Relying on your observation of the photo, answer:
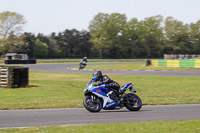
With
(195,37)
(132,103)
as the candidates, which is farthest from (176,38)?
(132,103)

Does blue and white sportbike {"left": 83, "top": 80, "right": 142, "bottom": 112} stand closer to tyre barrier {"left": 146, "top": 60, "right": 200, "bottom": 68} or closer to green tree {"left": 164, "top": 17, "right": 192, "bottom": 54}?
tyre barrier {"left": 146, "top": 60, "right": 200, "bottom": 68}

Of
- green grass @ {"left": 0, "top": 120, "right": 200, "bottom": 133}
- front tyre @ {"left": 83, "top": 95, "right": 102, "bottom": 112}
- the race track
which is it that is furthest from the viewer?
front tyre @ {"left": 83, "top": 95, "right": 102, "bottom": 112}

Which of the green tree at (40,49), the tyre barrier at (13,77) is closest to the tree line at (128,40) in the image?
the green tree at (40,49)

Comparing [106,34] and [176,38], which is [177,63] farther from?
[176,38]

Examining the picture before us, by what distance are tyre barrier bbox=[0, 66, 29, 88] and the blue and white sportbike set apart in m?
9.55

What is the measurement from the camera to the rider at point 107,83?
10732 millimetres

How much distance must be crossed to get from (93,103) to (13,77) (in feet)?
31.7

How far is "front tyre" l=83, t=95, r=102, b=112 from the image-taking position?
35.4 feet

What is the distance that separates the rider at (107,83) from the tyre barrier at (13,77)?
9743 mm

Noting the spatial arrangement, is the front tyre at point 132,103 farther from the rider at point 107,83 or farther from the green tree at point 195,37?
the green tree at point 195,37

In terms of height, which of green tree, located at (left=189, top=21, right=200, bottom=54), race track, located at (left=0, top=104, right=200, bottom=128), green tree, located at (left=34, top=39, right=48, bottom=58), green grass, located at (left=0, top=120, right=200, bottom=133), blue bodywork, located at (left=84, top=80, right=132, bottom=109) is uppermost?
green tree, located at (left=189, top=21, right=200, bottom=54)

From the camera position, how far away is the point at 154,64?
50312mm

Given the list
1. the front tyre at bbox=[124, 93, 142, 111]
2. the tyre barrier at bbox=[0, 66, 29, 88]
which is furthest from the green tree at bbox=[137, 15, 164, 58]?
the front tyre at bbox=[124, 93, 142, 111]

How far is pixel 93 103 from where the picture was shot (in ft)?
35.7
